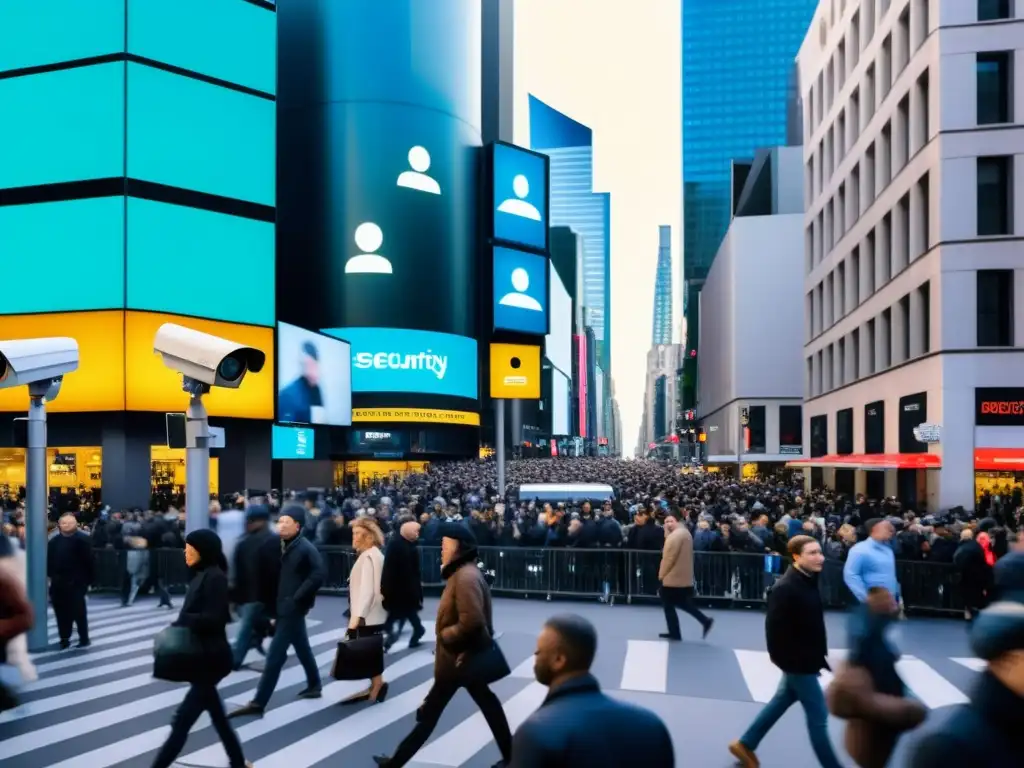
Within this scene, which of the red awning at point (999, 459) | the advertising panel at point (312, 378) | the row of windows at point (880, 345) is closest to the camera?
the red awning at point (999, 459)

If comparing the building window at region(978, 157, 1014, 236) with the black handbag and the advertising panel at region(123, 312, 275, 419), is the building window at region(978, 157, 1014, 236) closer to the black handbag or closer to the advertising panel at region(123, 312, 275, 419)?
the advertising panel at region(123, 312, 275, 419)

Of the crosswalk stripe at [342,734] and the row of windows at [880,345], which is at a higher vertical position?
the row of windows at [880,345]

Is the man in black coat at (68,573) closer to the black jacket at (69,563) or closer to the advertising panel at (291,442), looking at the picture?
the black jacket at (69,563)

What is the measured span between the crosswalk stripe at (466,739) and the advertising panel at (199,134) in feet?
103

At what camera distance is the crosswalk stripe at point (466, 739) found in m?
7.24

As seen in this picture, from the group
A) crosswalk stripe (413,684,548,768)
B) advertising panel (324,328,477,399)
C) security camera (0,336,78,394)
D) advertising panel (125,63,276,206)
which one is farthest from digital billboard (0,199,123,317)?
crosswalk stripe (413,684,548,768)

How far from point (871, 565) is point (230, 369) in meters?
6.80

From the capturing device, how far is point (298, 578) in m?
8.52

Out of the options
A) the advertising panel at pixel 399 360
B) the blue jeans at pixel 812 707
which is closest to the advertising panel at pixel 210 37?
the advertising panel at pixel 399 360

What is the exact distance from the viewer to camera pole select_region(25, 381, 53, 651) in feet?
37.6

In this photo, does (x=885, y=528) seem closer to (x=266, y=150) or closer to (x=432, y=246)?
(x=266, y=150)

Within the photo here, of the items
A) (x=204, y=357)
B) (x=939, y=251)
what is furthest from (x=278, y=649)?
(x=939, y=251)

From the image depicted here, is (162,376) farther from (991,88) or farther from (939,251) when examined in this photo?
(991,88)

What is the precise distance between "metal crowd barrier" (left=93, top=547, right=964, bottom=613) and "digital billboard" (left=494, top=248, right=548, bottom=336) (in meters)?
32.7
